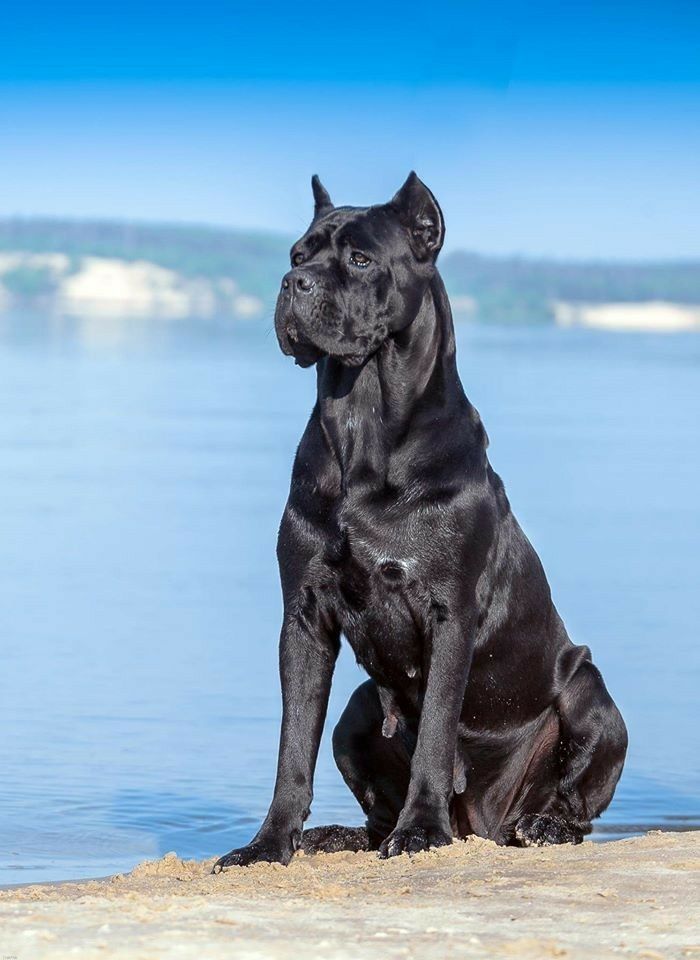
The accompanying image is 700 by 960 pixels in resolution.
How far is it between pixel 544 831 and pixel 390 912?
184cm

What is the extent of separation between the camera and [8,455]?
15461 mm

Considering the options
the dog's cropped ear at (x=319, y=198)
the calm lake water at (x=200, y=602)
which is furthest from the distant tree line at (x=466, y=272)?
the dog's cropped ear at (x=319, y=198)

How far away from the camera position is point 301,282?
15.9 ft

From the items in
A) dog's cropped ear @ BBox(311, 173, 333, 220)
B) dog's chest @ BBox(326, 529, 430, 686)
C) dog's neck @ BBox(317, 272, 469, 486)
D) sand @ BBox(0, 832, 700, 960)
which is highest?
dog's cropped ear @ BBox(311, 173, 333, 220)

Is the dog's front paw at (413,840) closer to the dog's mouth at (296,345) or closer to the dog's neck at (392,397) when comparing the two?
the dog's neck at (392,397)

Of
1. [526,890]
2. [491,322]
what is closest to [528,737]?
[526,890]

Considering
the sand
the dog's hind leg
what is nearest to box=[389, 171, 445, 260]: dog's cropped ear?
the dog's hind leg

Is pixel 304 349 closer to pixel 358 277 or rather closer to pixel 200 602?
pixel 358 277

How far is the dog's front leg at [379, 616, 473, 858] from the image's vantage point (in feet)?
15.9

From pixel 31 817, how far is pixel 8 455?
9784 millimetres

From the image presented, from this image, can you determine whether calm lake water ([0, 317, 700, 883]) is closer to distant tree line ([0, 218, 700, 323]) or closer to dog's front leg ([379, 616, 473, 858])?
dog's front leg ([379, 616, 473, 858])

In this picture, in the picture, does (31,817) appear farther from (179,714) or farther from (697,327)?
(697,327)

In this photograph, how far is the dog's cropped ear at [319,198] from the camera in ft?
17.4

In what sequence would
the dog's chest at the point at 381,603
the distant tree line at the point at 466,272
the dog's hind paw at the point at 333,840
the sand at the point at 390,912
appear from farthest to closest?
the distant tree line at the point at 466,272 → the dog's hind paw at the point at 333,840 → the dog's chest at the point at 381,603 → the sand at the point at 390,912
